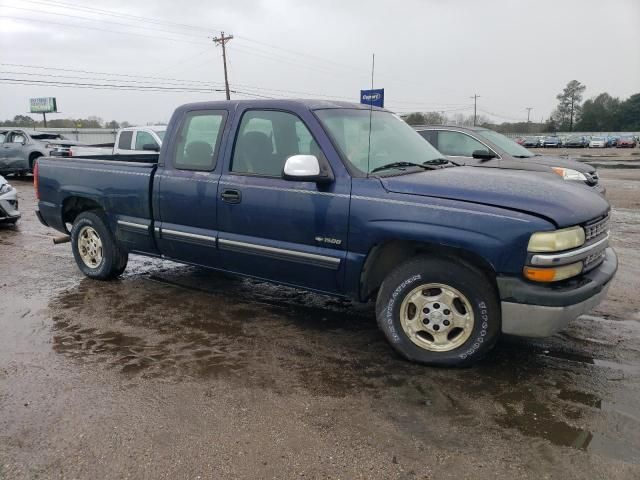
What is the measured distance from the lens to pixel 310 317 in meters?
4.81

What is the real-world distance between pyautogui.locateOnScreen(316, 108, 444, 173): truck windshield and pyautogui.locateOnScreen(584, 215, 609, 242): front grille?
142 centimetres

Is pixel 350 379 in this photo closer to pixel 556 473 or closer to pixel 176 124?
pixel 556 473

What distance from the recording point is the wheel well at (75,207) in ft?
19.3

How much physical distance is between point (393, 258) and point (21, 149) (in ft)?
57.6

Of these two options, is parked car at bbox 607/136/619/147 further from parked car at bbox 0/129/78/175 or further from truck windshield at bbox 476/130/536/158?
parked car at bbox 0/129/78/175

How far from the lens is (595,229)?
3.63m

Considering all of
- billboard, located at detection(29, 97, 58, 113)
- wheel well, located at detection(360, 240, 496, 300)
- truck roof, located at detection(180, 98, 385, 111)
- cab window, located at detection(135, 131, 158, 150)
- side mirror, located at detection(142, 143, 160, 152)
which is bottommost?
wheel well, located at detection(360, 240, 496, 300)

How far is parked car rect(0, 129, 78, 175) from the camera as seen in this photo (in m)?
17.6

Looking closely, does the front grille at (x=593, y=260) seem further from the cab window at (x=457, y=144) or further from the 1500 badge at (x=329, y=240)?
the cab window at (x=457, y=144)

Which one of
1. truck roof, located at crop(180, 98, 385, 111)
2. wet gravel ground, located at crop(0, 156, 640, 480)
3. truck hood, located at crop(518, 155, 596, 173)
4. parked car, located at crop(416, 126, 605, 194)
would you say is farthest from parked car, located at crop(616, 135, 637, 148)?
truck roof, located at crop(180, 98, 385, 111)

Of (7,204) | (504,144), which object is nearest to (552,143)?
(504,144)

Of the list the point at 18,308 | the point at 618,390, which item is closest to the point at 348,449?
the point at 618,390

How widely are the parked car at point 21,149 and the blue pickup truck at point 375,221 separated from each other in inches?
570

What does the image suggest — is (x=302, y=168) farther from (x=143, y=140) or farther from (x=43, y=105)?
(x=43, y=105)
